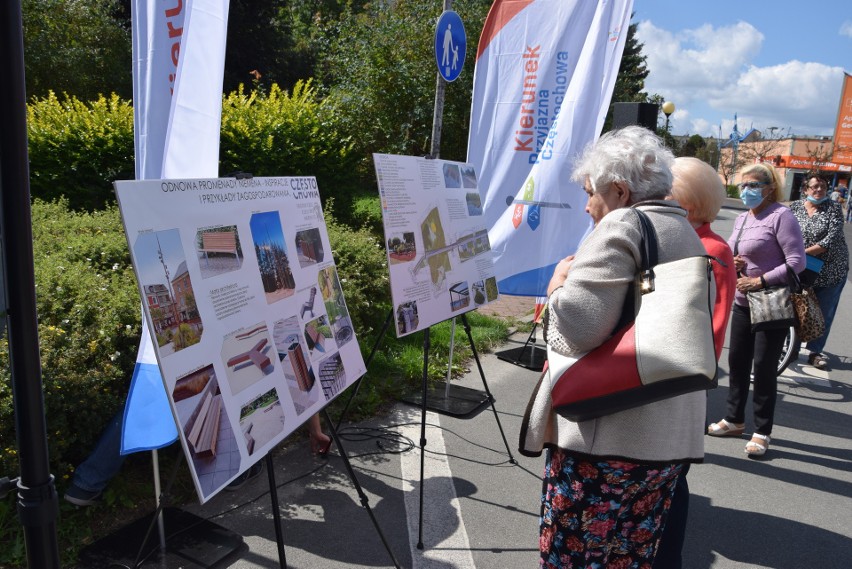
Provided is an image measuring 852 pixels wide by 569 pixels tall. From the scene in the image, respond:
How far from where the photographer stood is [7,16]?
120cm

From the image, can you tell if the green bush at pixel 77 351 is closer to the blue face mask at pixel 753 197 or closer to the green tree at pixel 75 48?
Answer: the blue face mask at pixel 753 197

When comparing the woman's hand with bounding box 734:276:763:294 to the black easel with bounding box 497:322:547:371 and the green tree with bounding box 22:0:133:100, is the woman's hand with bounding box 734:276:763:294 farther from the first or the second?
the green tree with bounding box 22:0:133:100

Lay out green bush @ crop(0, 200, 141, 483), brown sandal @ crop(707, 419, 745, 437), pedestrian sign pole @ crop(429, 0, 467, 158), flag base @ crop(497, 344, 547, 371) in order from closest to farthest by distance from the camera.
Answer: green bush @ crop(0, 200, 141, 483)
brown sandal @ crop(707, 419, 745, 437)
flag base @ crop(497, 344, 547, 371)
pedestrian sign pole @ crop(429, 0, 467, 158)

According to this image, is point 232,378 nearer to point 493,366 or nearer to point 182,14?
point 182,14

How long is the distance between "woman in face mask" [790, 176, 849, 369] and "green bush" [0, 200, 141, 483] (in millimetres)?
5952

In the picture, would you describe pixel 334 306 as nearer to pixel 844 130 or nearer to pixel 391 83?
pixel 391 83

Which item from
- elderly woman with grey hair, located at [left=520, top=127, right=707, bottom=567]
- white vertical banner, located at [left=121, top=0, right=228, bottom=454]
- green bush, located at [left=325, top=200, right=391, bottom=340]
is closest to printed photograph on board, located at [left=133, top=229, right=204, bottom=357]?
elderly woman with grey hair, located at [left=520, top=127, right=707, bottom=567]

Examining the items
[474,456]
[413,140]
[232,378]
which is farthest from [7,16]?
[413,140]

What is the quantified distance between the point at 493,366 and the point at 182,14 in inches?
164

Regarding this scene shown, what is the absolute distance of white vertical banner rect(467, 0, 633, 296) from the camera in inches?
216

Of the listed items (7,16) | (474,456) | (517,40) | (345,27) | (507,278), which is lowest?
(474,456)

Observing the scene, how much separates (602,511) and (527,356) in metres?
4.33

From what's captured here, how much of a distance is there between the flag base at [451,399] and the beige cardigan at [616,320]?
272 cm

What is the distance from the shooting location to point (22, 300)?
50.2 inches
